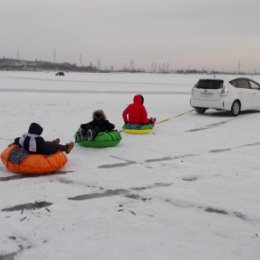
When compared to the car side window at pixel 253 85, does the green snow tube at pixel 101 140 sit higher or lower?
lower

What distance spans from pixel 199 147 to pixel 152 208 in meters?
4.91

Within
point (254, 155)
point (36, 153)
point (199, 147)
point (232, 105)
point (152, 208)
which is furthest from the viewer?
point (232, 105)

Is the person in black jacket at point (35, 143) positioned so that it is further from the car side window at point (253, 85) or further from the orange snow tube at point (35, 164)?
the car side window at point (253, 85)

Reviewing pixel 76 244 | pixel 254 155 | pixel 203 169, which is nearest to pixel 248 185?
pixel 203 169

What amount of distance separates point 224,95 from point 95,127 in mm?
8692

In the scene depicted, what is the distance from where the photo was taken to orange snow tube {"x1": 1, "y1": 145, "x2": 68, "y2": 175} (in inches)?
285

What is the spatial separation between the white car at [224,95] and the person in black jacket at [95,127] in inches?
328

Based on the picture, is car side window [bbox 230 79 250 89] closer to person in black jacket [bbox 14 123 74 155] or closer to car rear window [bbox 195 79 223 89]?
car rear window [bbox 195 79 223 89]

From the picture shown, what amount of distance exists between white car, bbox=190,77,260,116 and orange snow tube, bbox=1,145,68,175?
11033 millimetres

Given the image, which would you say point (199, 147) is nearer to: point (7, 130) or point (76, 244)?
point (7, 130)

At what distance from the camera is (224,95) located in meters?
17.3

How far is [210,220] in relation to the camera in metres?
5.32

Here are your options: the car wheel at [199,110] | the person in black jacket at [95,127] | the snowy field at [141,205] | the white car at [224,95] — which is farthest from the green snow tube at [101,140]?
the car wheel at [199,110]

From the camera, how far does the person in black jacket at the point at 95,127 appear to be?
9852 millimetres
